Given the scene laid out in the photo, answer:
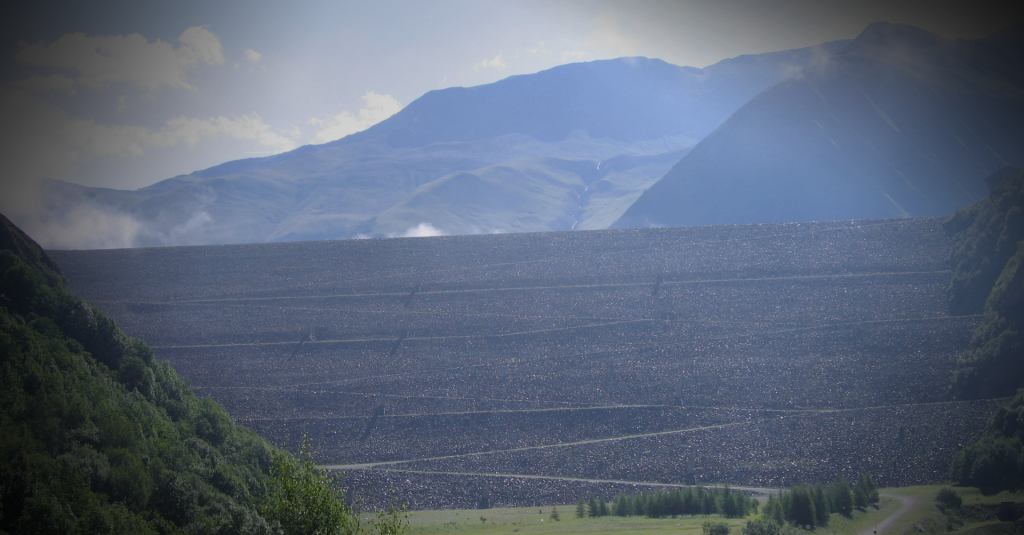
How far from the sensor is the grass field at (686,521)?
23.7m

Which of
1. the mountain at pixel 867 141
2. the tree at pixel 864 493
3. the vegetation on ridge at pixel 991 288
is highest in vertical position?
the mountain at pixel 867 141

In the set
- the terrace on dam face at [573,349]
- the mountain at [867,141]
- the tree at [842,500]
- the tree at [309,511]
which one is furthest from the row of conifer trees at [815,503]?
the mountain at [867,141]

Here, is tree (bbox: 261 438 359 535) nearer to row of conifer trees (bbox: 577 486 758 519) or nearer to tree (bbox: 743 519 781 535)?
tree (bbox: 743 519 781 535)

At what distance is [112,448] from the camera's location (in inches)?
764

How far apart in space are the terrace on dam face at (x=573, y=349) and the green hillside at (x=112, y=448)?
822cm

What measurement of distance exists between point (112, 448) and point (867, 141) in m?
89.3

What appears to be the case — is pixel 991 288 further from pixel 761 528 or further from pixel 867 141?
pixel 867 141

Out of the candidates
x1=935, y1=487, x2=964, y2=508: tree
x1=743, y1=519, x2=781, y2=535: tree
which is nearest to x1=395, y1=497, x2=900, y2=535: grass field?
x1=743, y1=519, x2=781, y2=535: tree

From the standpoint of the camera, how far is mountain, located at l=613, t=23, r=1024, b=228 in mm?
78625

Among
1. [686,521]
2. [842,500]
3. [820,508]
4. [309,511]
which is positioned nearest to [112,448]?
[309,511]

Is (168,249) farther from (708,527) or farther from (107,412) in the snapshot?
(708,527)

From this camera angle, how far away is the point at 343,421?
35.4m

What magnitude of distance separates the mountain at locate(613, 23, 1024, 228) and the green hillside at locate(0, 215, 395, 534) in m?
74.1

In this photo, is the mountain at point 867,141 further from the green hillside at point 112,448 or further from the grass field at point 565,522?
the green hillside at point 112,448
